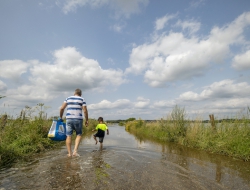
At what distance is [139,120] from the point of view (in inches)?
1125

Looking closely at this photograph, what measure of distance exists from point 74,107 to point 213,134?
785 centimetres

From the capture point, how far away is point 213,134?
9.88m

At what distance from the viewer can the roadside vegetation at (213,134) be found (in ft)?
25.4

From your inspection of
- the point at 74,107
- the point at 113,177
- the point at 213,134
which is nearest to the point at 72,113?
the point at 74,107

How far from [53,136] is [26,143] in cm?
190

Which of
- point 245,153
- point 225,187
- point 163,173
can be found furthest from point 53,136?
point 245,153

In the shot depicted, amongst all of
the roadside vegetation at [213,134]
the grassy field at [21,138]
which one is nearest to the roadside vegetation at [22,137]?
the grassy field at [21,138]

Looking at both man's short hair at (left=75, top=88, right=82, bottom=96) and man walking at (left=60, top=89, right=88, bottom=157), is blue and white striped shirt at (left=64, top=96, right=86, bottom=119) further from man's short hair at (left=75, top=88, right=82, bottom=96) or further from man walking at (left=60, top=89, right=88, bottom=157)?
Result: man's short hair at (left=75, top=88, right=82, bottom=96)

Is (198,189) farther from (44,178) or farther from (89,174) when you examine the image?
(44,178)

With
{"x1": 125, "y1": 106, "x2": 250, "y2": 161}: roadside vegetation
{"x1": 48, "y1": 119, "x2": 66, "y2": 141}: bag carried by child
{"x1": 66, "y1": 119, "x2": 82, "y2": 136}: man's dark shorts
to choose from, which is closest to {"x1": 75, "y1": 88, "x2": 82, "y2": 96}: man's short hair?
{"x1": 66, "y1": 119, "x2": 82, "y2": 136}: man's dark shorts

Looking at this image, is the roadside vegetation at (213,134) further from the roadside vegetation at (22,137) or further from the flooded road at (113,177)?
the roadside vegetation at (22,137)

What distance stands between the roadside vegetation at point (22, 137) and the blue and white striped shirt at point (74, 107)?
6.82ft

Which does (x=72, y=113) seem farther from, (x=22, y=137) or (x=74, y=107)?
(x=22, y=137)

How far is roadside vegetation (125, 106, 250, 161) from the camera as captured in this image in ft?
25.4
